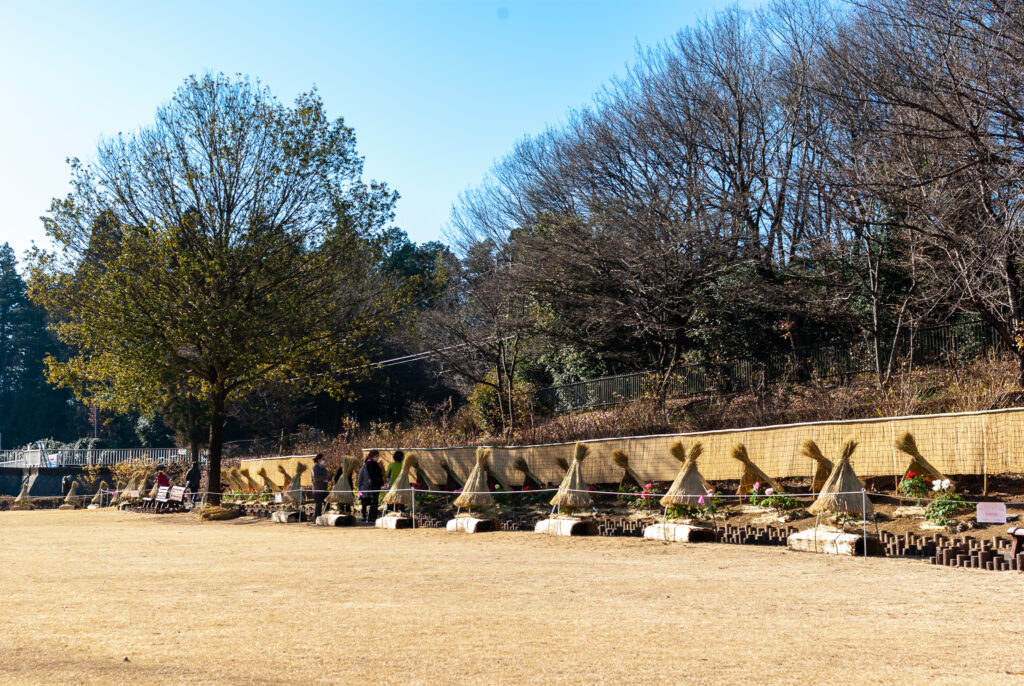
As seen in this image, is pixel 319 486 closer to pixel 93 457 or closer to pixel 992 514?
pixel 992 514

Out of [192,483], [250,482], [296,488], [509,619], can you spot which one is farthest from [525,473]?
[192,483]

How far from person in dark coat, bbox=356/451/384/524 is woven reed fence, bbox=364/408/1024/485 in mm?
3939

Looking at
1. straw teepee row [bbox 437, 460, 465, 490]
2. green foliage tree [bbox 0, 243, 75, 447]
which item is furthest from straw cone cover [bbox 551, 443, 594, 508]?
green foliage tree [bbox 0, 243, 75, 447]

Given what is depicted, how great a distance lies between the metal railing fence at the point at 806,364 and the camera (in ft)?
80.8

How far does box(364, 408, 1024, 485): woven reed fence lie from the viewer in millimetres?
14188

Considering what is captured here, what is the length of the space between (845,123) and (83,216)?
74.4 ft

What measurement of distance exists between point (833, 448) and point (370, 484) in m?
11.5

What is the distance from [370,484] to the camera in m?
22.7

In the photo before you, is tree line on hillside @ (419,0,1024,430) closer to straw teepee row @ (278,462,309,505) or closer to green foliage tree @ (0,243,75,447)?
straw teepee row @ (278,462,309,505)

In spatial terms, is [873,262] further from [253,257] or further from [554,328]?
[253,257]

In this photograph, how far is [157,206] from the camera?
93.9 feet

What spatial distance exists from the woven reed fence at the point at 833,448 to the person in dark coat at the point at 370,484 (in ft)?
12.9

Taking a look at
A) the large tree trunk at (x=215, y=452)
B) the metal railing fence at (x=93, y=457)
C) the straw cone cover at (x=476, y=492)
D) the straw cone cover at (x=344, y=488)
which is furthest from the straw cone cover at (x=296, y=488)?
the metal railing fence at (x=93, y=457)

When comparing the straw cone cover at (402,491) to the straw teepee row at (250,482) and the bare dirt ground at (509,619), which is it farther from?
the straw teepee row at (250,482)
